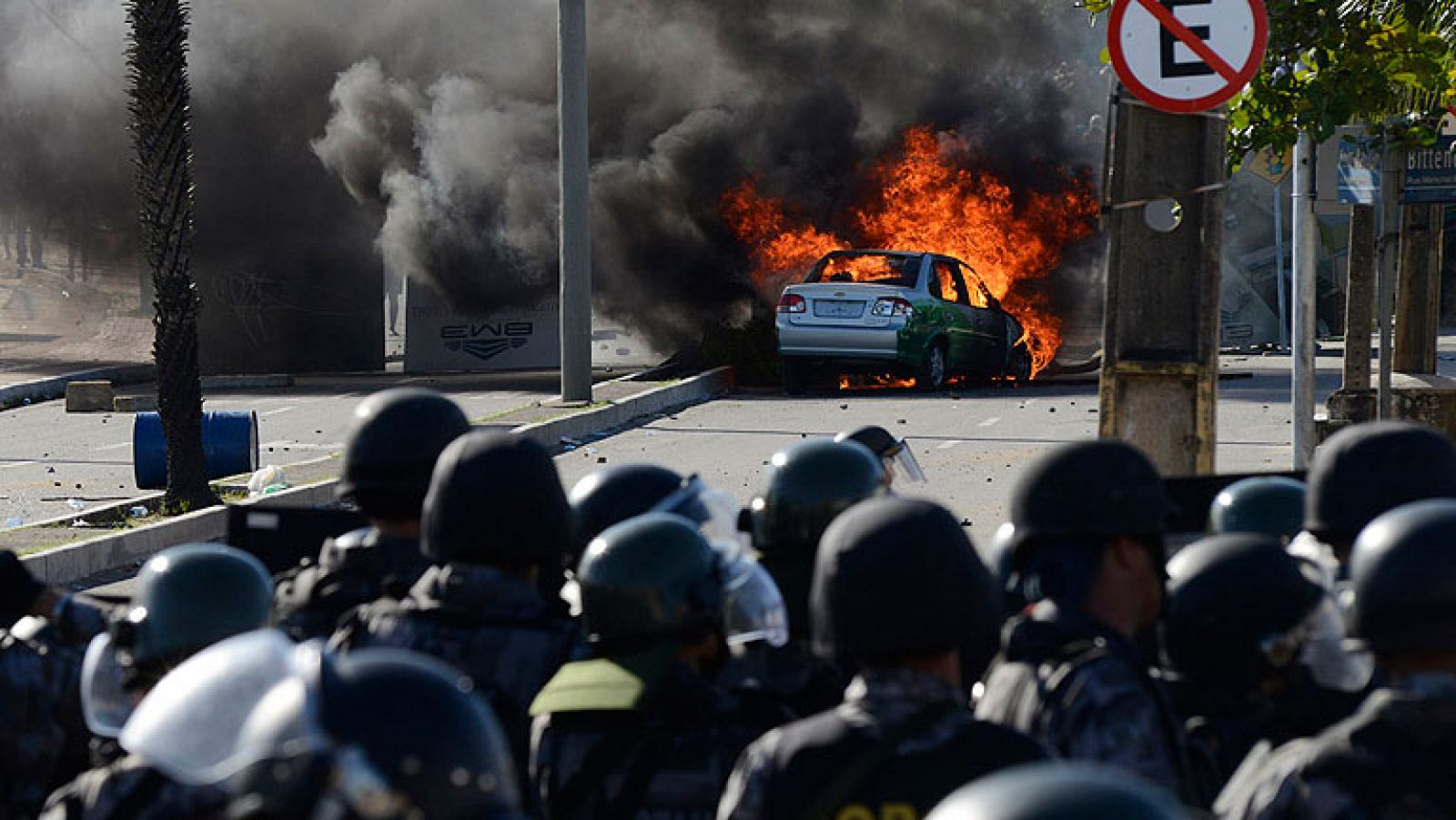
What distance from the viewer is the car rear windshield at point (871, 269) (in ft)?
66.5

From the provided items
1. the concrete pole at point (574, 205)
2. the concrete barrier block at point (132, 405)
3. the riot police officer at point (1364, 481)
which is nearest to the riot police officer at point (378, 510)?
the riot police officer at point (1364, 481)

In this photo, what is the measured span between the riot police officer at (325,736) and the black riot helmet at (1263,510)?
2847 millimetres

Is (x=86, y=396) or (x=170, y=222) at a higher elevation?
(x=170, y=222)

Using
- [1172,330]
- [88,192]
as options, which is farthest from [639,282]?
[1172,330]

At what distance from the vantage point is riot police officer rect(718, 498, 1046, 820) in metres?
2.64

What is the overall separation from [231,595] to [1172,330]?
4251 millimetres

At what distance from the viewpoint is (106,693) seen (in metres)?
3.34

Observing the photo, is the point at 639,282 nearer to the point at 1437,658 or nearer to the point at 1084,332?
the point at 1084,332

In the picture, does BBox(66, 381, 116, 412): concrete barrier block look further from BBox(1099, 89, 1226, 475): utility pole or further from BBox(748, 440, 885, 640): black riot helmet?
BBox(748, 440, 885, 640): black riot helmet

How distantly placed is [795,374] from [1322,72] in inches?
484

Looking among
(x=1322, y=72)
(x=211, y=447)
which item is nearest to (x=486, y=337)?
(x=211, y=447)

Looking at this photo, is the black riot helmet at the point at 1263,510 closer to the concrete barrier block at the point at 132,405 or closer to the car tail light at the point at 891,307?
the car tail light at the point at 891,307

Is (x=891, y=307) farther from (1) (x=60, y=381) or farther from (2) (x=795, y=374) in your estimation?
(1) (x=60, y=381)

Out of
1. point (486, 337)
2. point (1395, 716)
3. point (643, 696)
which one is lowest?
point (486, 337)
